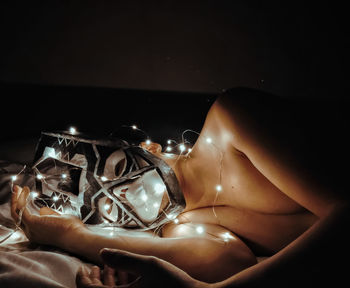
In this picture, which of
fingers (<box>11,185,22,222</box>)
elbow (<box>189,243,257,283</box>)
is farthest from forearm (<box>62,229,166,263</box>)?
fingers (<box>11,185,22,222</box>)

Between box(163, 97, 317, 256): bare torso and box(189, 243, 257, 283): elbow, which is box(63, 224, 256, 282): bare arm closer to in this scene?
box(189, 243, 257, 283): elbow

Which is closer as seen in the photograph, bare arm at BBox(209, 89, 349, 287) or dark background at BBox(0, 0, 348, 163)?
bare arm at BBox(209, 89, 349, 287)

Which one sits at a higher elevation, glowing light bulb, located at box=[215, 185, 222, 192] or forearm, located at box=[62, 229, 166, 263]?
glowing light bulb, located at box=[215, 185, 222, 192]

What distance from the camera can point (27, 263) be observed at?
2.09 feet

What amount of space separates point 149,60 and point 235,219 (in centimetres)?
104

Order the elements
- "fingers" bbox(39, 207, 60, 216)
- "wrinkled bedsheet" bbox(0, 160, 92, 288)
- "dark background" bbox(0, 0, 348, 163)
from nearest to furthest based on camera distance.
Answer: "wrinkled bedsheet" bbox(0, 160, 92, 288), "fingers" bbox(39, 207, 60, 216), "dark background" bbox(0, 0, 348, 163)

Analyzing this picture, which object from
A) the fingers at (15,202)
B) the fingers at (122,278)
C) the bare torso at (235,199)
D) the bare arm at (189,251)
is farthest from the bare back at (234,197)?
the fingers at (15,202)

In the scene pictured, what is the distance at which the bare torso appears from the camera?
785mm

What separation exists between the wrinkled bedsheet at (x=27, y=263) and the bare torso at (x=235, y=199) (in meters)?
0.32

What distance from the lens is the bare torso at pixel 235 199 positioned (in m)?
0.79

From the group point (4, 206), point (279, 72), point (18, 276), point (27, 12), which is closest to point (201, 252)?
point (18, 276)

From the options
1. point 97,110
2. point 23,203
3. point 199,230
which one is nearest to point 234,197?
point 199,230

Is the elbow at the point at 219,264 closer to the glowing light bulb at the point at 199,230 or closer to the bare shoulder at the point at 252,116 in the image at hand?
the glowing light bulb at the point at 199,230

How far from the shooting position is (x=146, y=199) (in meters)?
0.80
